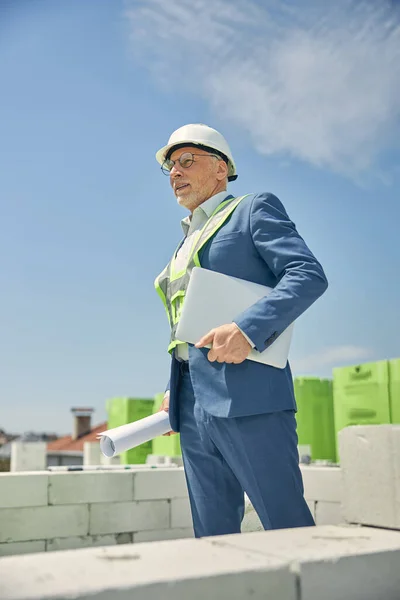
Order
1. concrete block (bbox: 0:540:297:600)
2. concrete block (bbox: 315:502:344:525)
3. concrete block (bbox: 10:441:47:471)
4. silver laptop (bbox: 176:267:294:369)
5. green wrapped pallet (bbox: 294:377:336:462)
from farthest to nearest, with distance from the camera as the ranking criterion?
concrete block (bbox: 10:441:47:471), green wrapped pallet (bbox: 294:377:336:462), concrete block (bbox: 315:502:344:525), silver laptop (bbox: 176:267:294:369), concrete block (bbox: 0:540:297:600)

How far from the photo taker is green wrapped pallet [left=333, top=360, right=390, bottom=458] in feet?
28.4

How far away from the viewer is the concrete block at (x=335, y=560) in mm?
1327

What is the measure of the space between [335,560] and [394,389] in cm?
753

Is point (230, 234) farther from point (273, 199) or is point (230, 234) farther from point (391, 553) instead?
point (391, 553)

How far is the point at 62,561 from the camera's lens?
1.27m

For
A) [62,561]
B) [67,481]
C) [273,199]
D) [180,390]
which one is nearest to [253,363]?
[180,390]

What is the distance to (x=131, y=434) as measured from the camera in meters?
2.46

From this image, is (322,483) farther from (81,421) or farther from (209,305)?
(81,421)

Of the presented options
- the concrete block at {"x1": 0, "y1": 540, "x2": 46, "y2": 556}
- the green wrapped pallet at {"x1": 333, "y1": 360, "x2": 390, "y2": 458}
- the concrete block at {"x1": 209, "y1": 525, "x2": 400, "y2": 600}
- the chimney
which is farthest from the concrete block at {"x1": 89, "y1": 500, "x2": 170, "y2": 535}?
the chimney

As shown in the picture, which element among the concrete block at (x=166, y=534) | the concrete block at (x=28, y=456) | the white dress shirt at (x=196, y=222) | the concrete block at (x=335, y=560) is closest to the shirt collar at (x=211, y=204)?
the white dress shirt at (x=196, y=222)

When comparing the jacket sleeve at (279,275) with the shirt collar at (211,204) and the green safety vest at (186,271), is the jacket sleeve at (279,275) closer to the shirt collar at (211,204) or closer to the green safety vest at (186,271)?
the green safety vest at (186,271)

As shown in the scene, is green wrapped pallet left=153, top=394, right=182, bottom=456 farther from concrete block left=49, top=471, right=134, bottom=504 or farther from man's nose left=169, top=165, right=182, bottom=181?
man's nose left=169, top=165, right=182, bottom=181

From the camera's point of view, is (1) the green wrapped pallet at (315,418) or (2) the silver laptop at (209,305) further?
(1) the green wrapped pallet at (315,418)

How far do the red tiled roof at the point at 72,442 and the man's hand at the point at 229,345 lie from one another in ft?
86.3
